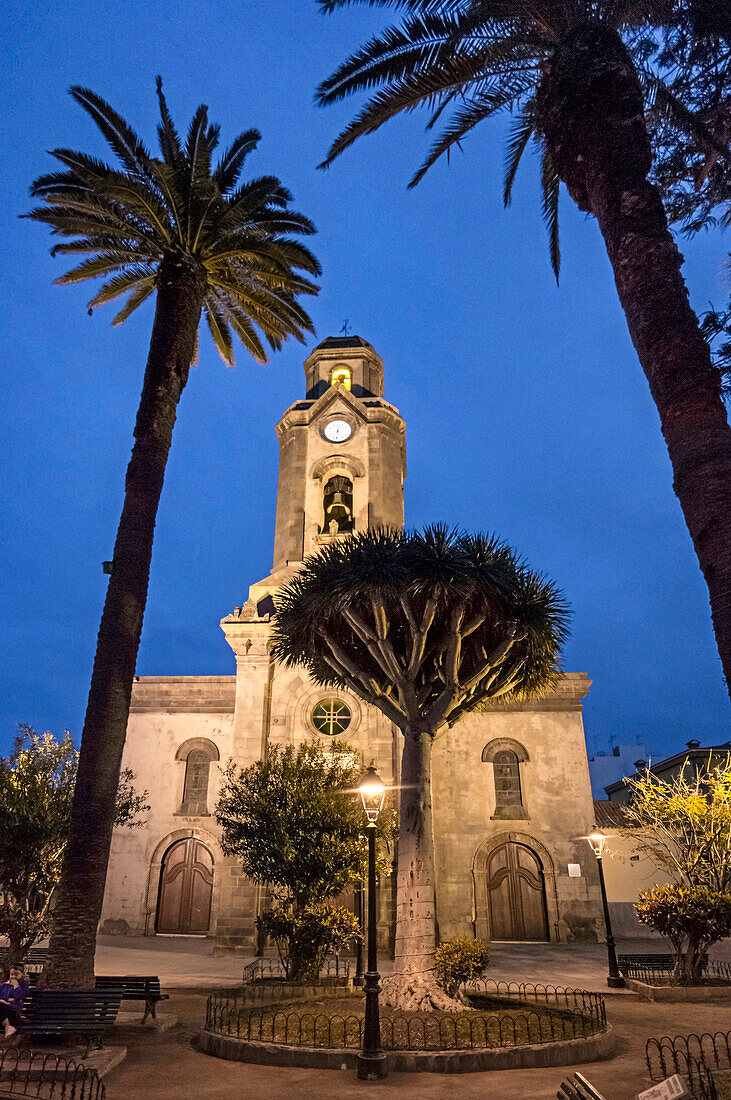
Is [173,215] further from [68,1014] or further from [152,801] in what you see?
[152,801]

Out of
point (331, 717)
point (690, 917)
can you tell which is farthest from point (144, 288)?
point (690, 917)

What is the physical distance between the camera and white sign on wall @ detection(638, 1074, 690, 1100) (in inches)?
221

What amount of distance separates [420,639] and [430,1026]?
6088mm

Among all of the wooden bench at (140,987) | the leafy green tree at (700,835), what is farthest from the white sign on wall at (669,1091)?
the leafy green tree at (700,835)

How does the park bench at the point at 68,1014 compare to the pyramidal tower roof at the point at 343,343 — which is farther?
the pyramidal tower roof at the point at 343,343

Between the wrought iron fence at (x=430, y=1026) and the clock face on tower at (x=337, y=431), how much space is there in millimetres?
20129

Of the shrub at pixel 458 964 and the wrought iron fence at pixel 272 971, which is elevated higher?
the shrub at pixel 458 964

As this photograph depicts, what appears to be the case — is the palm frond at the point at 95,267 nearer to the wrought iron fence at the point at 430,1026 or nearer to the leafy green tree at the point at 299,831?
the leafy green tree at the point at 299,831

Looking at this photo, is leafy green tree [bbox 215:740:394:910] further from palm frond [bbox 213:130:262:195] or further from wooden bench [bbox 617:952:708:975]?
palm frond [bbox 213:130:262:195]

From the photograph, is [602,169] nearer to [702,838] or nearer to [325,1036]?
[325,1036]

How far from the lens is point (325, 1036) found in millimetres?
11242

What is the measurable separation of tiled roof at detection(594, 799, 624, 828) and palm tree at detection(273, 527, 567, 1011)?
16.2 meters

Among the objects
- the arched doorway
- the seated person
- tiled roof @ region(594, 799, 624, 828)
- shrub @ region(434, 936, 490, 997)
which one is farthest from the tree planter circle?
tiled roof @ region(594, 799, 624, 828)

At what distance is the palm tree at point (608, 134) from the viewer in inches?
285
